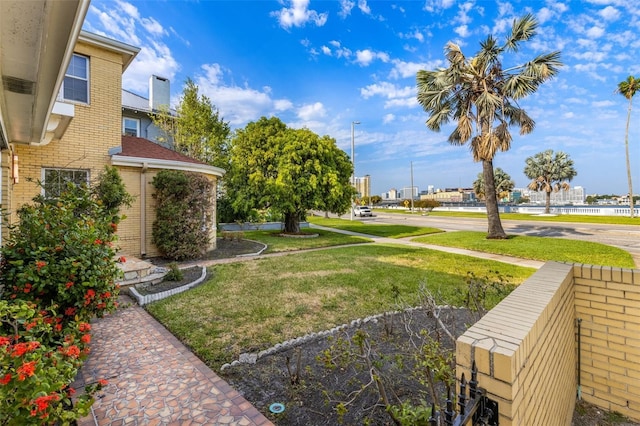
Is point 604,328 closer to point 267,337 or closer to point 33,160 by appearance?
point 267,337

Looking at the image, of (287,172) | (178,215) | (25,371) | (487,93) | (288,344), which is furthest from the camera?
(287,172)

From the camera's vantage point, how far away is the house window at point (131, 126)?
2128 cm

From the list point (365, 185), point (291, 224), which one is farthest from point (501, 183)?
point (365, 185)

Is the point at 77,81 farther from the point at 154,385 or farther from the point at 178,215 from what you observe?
the point at 154,385

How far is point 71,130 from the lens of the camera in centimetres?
895

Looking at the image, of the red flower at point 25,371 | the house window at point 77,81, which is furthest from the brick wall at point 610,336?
the house window at point 77,81

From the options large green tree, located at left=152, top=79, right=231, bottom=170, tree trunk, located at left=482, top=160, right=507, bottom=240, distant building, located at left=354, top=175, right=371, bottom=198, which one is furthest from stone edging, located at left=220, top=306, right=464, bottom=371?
distant building, located at left=354, top=175, right=371, bottom=198

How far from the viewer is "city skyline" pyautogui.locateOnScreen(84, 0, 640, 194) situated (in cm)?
1140

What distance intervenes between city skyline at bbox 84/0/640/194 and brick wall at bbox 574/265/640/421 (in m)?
10.5

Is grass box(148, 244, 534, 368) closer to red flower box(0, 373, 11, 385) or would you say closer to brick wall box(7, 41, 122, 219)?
red flower box(0, 373, 11, 385)

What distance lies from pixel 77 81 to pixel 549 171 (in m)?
46.2

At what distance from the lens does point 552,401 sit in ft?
7.72

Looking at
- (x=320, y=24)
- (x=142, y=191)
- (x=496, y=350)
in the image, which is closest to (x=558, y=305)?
(x=496, y=350)

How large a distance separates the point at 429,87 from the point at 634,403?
52.4 ft
